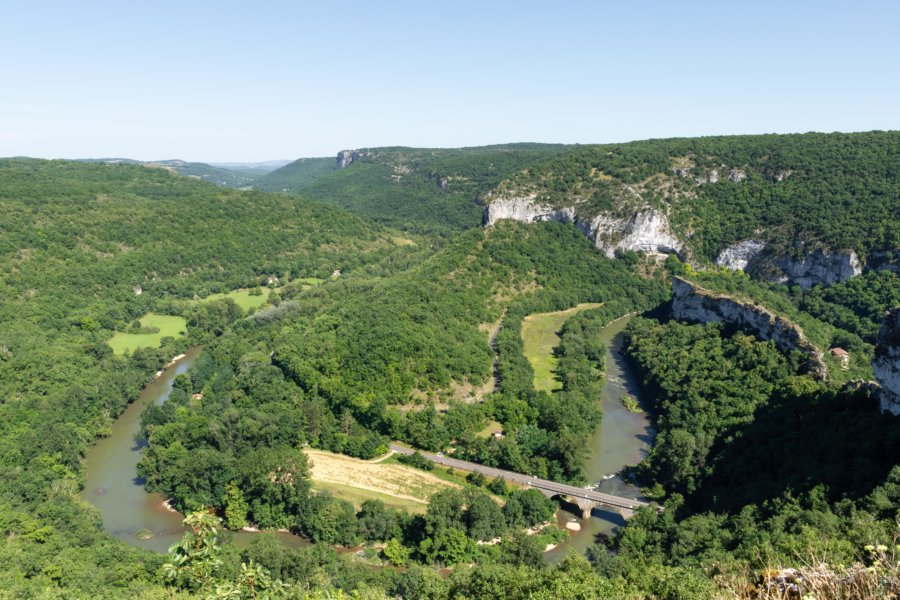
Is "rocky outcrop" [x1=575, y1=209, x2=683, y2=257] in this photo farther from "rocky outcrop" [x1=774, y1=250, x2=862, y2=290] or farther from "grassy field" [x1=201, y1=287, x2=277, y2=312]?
"grassy field" [x1=201, y1=287, x2=277, y2=312]

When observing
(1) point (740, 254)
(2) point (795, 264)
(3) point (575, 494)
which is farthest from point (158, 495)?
(1) point (740, 254)

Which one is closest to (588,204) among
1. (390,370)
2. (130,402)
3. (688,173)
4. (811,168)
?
(688,173)

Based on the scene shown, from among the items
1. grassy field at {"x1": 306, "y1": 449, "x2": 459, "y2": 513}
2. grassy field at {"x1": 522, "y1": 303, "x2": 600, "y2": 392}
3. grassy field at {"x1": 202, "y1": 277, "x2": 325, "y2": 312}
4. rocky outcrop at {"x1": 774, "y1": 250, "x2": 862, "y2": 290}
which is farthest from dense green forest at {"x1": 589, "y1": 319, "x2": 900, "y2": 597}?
grassy field at {"x1": 202, "y1": 277, "x2": 325, "y2": 312}

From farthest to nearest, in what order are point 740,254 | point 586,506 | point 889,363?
1. point 740,254
2. point 586,506
3. point 889,363

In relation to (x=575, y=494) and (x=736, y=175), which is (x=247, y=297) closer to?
(x=575, y=494)

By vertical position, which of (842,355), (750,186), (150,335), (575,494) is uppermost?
(750,186)

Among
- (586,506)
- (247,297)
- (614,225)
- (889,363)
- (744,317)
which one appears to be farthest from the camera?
(614,225)

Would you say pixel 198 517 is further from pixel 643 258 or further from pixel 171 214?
pixel 171 214
